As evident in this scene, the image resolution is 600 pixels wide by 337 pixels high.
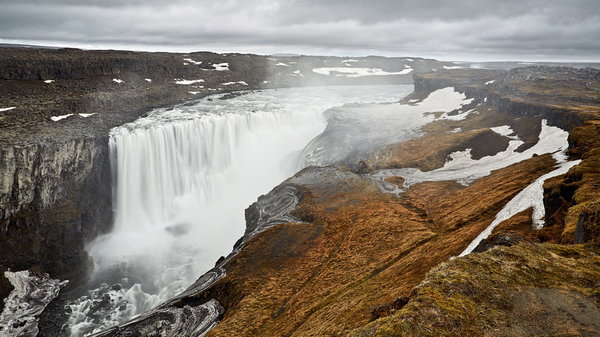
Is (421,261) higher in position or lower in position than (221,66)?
lower

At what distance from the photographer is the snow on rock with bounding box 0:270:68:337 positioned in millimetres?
27047

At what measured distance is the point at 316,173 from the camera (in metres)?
39.0

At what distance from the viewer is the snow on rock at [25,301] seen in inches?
1065

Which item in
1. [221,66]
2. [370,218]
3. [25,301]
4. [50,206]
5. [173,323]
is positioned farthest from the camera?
[221,66]

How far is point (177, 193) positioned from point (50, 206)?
51.5ft

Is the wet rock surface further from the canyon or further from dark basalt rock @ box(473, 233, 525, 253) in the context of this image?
dark basalt rock @ box(473, 233, 525, 253)

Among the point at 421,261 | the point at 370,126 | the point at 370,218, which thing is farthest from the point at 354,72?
the point at 421,261

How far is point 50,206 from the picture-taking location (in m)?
36.1

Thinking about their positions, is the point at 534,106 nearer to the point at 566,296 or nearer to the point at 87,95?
the point at 566,296

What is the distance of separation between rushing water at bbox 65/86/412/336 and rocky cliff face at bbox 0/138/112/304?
2.77 m

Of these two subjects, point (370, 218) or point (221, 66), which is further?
point (221, 66)

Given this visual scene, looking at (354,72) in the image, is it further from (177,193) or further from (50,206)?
(50,206)

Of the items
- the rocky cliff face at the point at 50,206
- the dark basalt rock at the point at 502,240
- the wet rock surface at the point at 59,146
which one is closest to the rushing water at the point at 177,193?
the wet rock surface at the point at 59,146

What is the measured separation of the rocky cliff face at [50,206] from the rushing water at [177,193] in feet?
9.09
